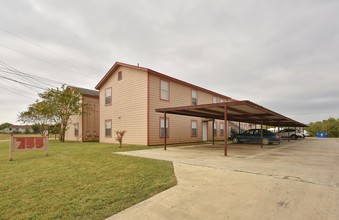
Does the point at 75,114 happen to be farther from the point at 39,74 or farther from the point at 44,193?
the point at 44,193

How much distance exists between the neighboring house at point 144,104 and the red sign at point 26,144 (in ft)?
22.9

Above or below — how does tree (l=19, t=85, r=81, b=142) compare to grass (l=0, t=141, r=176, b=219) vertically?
above

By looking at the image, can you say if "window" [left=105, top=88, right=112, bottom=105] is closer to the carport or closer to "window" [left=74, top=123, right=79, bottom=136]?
"window" [left=74, top=123, right=79, bottom=136]

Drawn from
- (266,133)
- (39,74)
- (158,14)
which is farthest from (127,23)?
(266,133)

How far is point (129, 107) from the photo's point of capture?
16375 millimetres

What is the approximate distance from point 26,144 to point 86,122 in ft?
42.7

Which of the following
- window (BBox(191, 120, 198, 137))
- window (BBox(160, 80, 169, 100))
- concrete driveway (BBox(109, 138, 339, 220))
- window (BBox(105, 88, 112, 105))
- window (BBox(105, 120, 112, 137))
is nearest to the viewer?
concrete driveway (BBox(109, 138, 339, 220))

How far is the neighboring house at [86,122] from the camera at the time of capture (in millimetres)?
21516

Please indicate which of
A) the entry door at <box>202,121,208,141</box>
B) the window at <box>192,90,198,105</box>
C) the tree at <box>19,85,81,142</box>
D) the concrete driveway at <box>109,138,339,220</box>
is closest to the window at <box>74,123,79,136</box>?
the tree at <box>19,85,81,142</box>

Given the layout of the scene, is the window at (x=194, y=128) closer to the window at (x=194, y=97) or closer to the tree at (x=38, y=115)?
the window at (x=194, y=97)

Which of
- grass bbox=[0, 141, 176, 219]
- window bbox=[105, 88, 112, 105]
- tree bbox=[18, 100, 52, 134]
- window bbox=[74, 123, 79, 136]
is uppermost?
window bbox=[105, 88, 112, 105]

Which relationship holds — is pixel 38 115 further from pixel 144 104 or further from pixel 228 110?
pixel 228 110

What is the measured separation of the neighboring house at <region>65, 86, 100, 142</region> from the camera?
70.6 feet

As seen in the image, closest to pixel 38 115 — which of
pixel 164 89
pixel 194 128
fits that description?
pixel 164 89
